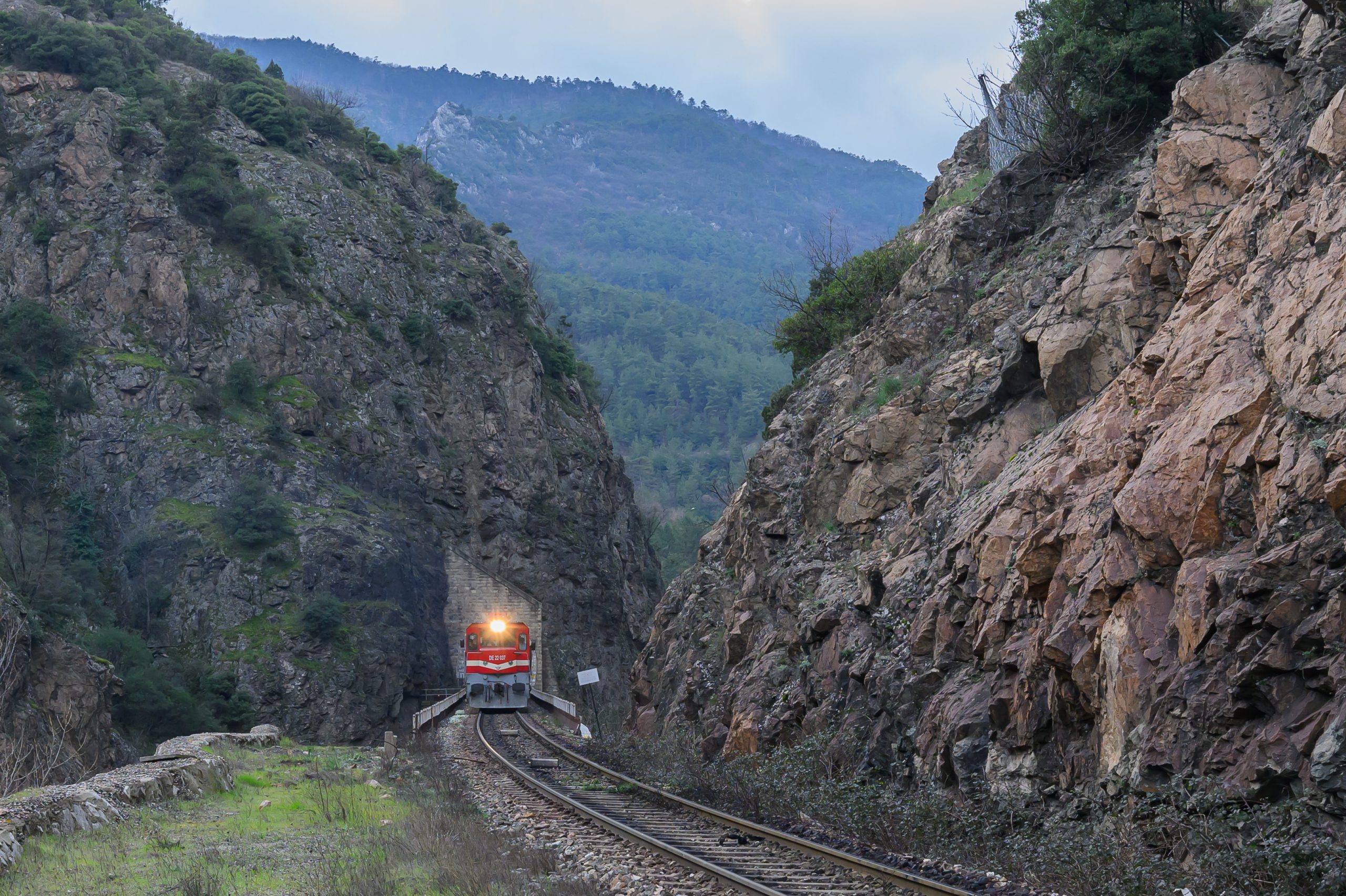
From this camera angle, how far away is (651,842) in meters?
11.1

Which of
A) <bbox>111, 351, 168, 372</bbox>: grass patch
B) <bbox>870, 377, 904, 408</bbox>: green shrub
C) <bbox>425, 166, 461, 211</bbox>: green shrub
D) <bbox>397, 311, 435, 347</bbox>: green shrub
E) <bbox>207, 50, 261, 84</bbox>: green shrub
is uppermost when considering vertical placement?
<bbox>207, 50, 261, 84</bbox>: green shrub

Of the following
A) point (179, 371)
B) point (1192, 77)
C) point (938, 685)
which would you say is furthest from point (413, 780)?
point (179, 371)

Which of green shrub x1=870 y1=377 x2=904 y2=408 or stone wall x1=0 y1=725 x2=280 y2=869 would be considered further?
green shrub x1=870 y1=377 x2=904 y2=408

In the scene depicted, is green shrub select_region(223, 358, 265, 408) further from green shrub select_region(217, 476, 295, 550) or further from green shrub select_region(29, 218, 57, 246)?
green shrub select_region(29, 218, 57, 246)

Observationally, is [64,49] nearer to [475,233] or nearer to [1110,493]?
[475,233]

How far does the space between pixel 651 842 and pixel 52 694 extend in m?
26.8

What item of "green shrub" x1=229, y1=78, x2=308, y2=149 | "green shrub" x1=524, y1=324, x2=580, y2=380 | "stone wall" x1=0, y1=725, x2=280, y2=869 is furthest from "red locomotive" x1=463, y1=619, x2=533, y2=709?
"green shrub" x1=229, y1=78, x2=308, y2=149

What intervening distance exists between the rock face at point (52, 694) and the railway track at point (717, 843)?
1520 centimetres

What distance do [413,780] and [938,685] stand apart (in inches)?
384

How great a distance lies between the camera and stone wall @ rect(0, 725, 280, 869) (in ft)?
34.2

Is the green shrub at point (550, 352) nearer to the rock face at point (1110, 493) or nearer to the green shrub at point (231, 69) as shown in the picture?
the green shrub at point (231, 69)

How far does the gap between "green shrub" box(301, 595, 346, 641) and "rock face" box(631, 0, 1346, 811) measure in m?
25.8

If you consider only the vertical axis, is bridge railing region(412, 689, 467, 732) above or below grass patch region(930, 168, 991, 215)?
below

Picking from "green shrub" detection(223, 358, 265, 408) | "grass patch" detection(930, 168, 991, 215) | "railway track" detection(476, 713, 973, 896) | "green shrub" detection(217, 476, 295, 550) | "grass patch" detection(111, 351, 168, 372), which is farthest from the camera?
"green shrub" detection(223, 358, 265, 408)
